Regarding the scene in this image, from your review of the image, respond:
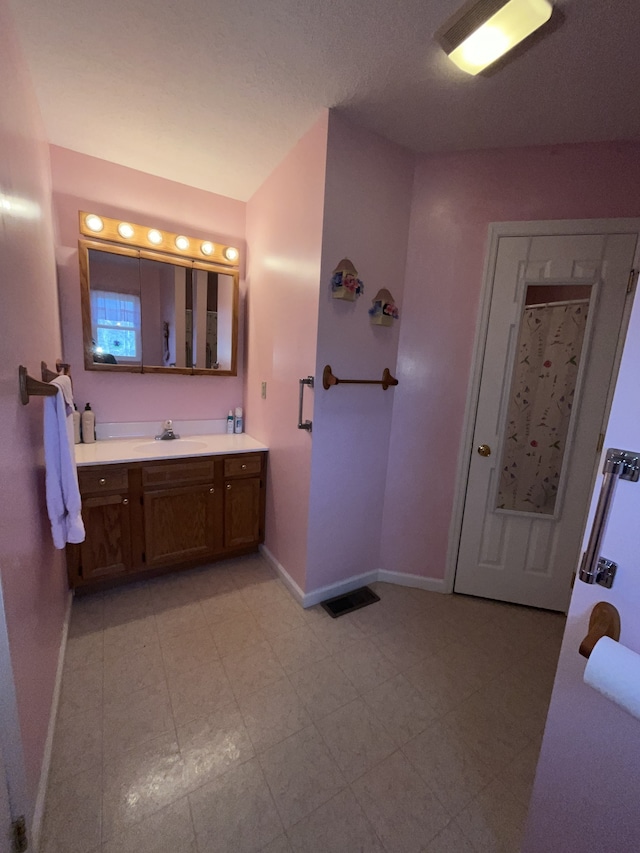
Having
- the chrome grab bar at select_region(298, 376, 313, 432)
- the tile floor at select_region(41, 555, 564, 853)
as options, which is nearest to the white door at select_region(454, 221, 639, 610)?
the tile floor at select_region(41, 555, 564, 853)

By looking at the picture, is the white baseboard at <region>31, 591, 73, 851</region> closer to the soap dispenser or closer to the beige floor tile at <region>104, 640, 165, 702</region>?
the beige floor tile at <region>104, 640, 165, 702</region>

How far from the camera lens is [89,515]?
73.9 inches

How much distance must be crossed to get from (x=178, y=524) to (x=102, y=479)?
521 millimetres

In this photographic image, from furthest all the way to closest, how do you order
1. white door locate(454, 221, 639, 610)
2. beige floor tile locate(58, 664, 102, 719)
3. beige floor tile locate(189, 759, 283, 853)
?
1. white door locate(454, 221, 639, 610)
2. beige floor tile locate(58, 664, 102, 719)
3. beige floor tile locate(189, 759, 283, 853)

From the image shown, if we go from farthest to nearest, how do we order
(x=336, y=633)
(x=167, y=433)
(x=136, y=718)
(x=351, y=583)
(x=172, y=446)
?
(x=167, y=433) → (x=172, y=446) → (x=351, y=583) → (x=336, y=633) → (x=136, y=718)

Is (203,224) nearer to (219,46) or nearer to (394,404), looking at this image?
(219,46)

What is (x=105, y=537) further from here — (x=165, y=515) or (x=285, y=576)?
(x=285, y=576)

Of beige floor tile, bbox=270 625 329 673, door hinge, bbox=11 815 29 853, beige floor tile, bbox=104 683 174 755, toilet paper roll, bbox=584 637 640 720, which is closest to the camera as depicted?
toilet paper roll, bbox=584 637 640 720

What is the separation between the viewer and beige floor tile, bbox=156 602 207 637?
1.78 metres

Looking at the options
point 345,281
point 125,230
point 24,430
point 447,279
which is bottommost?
point 24,430

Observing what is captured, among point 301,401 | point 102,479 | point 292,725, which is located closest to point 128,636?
point 102,479

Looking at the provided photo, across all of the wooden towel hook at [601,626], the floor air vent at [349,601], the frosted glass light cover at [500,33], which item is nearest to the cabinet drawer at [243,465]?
the floor air vent at [349,601]

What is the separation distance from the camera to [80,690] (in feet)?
4.70

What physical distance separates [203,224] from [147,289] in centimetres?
65
